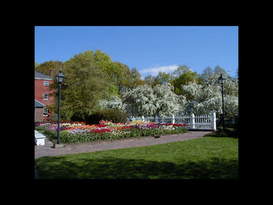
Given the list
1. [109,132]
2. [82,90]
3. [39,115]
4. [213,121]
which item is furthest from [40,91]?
[213,121]

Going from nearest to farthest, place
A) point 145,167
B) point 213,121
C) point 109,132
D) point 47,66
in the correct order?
point 145,167 < point 109,132 < point 213,121 < point 47,66

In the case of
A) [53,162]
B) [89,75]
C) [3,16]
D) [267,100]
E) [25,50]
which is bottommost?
[53,162]

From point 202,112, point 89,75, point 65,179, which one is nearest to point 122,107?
point 89,75

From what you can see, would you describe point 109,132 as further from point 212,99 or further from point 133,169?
point 212,99

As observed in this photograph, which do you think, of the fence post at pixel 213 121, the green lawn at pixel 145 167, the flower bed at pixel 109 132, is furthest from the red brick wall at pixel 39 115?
the green lawn at pixel 145 167

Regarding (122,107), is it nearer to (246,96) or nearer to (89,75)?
(89,75)

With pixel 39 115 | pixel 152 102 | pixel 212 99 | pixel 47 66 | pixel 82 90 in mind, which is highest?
pixel 47 66

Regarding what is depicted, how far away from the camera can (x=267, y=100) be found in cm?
231

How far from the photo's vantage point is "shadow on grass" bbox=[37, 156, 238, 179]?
4.33 meters

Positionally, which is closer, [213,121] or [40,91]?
[213,121]

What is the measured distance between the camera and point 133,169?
4871 millimetres

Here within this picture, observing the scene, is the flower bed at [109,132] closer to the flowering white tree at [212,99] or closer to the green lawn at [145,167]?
the green lawn at [145,167]

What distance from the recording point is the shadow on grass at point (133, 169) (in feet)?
14.2

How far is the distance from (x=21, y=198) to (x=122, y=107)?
73.0ft
